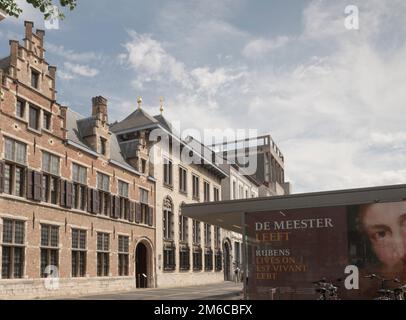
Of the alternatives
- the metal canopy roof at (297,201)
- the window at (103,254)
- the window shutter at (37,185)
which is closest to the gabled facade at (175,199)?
the window at (103,254)

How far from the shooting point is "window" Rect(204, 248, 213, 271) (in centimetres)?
4544

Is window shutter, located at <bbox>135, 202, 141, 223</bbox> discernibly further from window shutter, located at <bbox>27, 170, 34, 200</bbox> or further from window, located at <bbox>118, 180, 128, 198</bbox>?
window shutter, located at <bbox>27, 170, 34, 200</bbox>

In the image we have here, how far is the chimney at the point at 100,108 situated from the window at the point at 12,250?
10.5 metres

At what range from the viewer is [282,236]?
674 inches

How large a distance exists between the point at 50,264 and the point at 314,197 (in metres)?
14.7

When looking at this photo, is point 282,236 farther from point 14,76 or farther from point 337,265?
point 14,76

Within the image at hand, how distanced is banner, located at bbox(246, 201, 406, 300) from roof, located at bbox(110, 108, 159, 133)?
21.2 meters

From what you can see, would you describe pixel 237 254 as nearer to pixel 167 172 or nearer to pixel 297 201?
pixel 167 172

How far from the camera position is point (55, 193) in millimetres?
26000

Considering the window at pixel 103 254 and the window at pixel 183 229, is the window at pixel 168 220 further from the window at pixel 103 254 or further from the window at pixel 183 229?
the window at pixel 103 254

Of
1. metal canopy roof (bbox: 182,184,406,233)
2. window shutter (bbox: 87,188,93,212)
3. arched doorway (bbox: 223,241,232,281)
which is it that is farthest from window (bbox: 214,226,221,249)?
metal canopy roof (bbox: 182,184,406,233)

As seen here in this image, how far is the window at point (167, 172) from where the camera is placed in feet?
130
